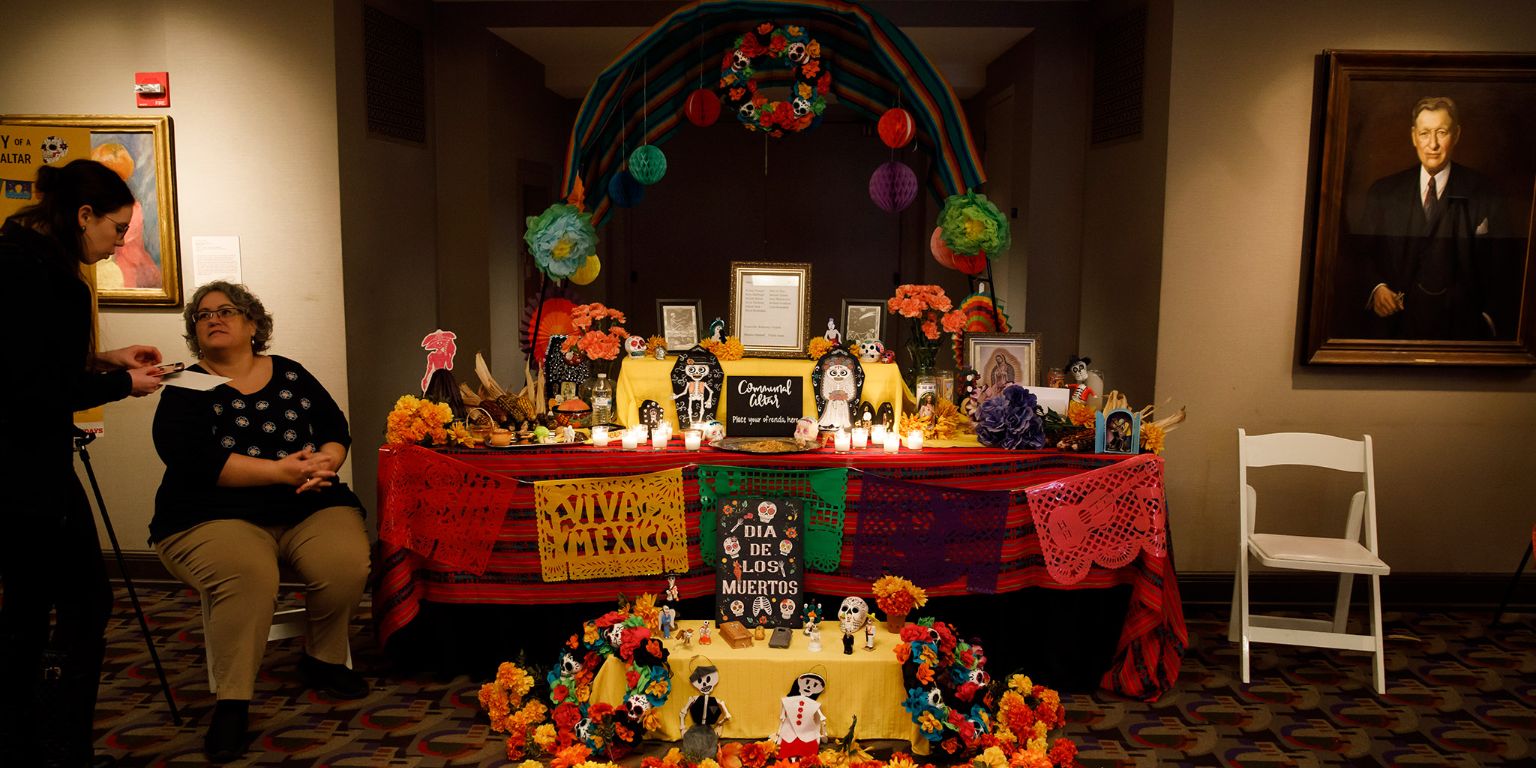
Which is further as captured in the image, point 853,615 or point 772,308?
point 772,308

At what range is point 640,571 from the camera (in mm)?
3393

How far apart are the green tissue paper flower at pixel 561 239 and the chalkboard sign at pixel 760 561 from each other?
1.47 m

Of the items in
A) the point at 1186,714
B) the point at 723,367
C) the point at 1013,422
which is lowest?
the point at 1186,714

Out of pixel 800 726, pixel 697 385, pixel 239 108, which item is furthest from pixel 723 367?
pixel 239 108

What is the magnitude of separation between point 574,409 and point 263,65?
216 cm

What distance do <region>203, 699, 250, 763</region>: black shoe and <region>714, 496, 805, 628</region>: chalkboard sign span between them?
155 centimetres

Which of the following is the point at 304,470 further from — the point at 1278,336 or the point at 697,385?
the point at 1278,336

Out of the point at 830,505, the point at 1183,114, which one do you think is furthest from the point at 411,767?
the point at 1183,114

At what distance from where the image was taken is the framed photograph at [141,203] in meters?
4.20

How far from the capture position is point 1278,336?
4.21 metres

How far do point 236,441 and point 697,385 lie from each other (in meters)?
1.67

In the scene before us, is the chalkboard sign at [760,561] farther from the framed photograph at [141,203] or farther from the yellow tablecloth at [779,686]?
the framed photograph at [141,203]

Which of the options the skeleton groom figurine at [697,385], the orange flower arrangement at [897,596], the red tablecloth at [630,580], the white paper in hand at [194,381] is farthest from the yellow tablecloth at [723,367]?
the white paper in hand at [194,381]

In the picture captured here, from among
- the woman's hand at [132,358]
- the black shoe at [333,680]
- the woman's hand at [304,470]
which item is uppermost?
the woman's hand at [132,358]
